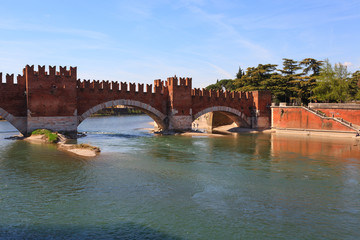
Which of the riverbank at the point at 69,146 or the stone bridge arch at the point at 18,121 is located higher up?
the stone bridge arch at the point at 18,121

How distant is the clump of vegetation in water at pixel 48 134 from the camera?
2490 centimetres

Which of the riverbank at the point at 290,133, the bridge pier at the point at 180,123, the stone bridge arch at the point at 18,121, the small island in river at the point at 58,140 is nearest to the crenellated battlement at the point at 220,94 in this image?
the bridge pier at the point at 180,123

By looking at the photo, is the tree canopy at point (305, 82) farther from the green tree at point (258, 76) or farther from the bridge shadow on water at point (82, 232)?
the bridge shadow on water at point (82, 232)

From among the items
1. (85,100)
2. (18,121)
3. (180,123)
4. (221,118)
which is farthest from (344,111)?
(18,121)

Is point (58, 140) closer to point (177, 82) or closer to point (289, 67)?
point (177, 82)

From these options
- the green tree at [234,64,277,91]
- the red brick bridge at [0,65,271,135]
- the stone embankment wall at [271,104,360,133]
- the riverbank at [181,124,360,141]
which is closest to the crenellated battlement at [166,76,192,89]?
the red brick bridge at [0,65,271,135]

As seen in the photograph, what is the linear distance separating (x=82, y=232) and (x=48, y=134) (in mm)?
18507

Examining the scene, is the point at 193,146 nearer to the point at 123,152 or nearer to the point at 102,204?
the point at 123,152

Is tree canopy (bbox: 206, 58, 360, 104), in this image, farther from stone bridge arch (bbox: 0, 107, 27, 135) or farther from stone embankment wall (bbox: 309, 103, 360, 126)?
stone bridge arch (bbox: 0, 107, 27, 135)

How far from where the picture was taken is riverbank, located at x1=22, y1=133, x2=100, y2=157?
67.2 ft

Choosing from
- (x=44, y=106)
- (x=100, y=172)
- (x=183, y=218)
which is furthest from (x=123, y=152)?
(x=183, y=218)

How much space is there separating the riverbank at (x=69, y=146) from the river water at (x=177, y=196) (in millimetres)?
1016

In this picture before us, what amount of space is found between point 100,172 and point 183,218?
6.85 metres

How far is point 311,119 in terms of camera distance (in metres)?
35.0
